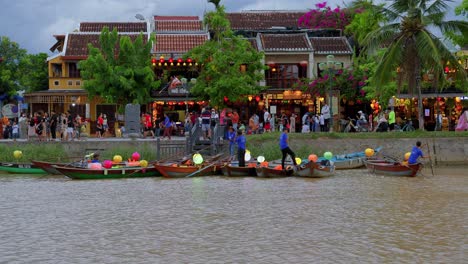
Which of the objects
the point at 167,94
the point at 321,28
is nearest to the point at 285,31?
the point at 321,28

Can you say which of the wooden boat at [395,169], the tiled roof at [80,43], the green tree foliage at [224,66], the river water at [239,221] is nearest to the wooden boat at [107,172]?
the river water at [239,221]

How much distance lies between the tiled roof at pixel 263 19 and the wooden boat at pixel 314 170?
106ft

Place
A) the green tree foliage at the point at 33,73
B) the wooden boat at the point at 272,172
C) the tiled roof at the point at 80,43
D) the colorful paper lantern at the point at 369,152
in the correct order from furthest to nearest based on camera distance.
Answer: the green tree foliage at the point at 33,73 → the tiled roof at the point at 80,43 → the colorful paper lantern at the point at 369,152 → the wooden boat at the point at 272,172

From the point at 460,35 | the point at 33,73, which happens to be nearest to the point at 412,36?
the point at 460,35

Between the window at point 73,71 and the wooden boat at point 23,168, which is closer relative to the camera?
the wooden boat at point 23,168

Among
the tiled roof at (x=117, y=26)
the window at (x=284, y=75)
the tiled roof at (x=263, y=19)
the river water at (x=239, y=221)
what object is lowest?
the river water at (x=239, y=221)

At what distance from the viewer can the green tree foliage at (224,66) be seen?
151ft

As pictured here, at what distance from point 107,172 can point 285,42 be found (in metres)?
27.6

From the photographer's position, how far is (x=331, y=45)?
171 ft

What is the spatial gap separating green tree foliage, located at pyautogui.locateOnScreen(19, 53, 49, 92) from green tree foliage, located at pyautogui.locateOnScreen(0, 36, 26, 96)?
559 mm

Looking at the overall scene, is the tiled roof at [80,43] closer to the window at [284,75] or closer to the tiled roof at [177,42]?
the tiled roof at [177,42]

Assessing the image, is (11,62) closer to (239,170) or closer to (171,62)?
(171,62)

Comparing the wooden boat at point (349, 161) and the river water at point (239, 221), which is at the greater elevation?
the wooden boat at point (349, 161)

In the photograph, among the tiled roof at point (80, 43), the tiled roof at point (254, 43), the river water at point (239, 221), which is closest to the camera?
the river water at point (239, 221)
